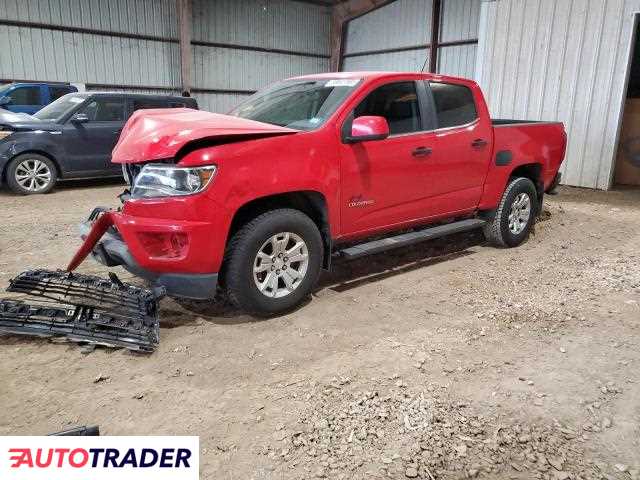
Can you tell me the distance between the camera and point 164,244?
328 cm

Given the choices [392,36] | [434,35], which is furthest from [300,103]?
[392,36]

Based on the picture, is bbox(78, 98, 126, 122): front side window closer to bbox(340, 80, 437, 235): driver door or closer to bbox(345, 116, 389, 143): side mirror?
bbox(340, 80, 437, 235): driver door

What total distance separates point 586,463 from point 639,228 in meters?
5.43

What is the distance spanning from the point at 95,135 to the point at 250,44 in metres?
10.3

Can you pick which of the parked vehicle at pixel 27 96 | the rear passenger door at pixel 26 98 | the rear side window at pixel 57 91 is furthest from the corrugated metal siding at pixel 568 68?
the rear passenger door at pixel 26 98

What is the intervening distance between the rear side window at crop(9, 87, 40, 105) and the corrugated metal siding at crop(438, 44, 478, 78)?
1104cm

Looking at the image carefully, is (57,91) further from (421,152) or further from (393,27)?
(393,27)

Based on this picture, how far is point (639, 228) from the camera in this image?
6594 millimetres

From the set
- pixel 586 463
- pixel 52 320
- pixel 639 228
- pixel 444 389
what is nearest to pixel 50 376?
pixel 52 320

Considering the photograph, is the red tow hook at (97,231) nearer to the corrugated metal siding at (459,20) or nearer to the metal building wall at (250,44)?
the corrugated metal siding at (459,20)

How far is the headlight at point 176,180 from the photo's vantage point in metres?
3.19

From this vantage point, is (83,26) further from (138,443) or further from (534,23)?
(138,443)

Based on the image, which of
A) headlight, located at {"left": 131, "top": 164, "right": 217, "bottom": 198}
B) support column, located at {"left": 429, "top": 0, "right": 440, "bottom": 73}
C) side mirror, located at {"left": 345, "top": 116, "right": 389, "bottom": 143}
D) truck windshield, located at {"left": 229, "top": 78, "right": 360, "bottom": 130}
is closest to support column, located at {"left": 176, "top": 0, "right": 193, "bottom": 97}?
support column, located at {"left": 429, "top": 0, "right": 440, "bottom": 73}

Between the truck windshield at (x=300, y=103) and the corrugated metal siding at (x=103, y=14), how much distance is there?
1195 centimetres
